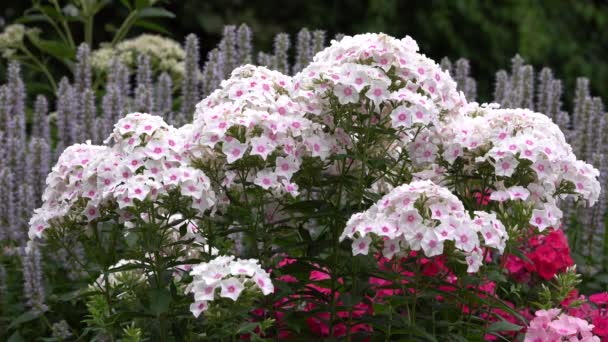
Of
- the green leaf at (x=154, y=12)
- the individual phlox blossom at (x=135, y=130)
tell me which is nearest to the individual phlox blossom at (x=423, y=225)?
the individual phlox blossom at (x=135, y=130)

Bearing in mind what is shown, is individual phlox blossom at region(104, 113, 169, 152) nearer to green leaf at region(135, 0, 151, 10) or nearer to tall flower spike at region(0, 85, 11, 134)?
tall flower spike at region(0, 85, 11, 134)

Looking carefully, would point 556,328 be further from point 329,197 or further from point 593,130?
point 593,130

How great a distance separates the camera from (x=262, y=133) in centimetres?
320

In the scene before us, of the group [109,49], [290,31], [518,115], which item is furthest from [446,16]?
[518,115]

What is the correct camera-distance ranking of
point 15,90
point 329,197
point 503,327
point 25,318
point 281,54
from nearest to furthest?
1. point 503,327
2. point 329,197
3. point 25,318
4. point 281,54
5. point 15,90

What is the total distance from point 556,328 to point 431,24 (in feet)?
21.4

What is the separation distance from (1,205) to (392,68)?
2.61 metres

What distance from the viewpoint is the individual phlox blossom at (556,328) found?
11.6 ft

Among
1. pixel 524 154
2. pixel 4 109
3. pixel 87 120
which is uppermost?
pixel 4 109

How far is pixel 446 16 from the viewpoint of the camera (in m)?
9.81

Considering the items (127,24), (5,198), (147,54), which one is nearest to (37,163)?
(5,198)

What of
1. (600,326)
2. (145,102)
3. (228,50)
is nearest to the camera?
(600,326)

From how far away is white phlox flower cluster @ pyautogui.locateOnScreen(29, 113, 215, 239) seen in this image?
316 centimetres

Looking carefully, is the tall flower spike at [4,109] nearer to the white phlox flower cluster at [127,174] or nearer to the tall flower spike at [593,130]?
the white phlox flower cluster at [127,174]
